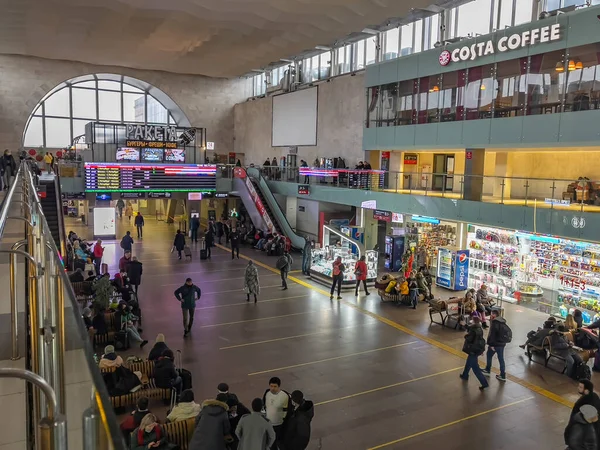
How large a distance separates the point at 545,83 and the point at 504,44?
229 centimetres

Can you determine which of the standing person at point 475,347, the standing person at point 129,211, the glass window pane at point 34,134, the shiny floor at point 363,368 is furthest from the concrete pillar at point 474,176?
the glass window pane at point 34,134

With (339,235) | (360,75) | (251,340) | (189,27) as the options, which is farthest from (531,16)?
(251,340)

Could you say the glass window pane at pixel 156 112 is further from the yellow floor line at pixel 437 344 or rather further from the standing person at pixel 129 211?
the yellow floor line at pixel 437 344

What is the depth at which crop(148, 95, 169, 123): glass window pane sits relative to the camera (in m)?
43.7

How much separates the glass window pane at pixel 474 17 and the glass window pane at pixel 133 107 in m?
28.6

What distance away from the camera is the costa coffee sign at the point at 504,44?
1664 cm

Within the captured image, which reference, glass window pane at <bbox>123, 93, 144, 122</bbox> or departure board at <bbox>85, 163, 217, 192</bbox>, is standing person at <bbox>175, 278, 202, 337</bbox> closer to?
departure board at <bbox>85, 163, 217, 192</bbox>

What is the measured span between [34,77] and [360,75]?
23.7 meters

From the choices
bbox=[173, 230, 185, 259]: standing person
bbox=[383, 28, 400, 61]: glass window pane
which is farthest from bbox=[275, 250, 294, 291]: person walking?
bbox=[383, 28, 400, 61]: glass window pane

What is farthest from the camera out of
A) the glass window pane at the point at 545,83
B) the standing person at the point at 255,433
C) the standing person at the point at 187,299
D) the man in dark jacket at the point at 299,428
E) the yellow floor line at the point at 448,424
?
the glass window pane at the point at 545,83

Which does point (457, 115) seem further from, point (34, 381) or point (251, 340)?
point (34, 381)

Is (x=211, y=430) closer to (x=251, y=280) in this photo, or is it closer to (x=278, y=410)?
(x=278, y=410)

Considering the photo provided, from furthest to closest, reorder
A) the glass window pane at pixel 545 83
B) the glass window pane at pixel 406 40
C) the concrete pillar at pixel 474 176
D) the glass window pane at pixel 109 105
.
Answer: the glass window pane at pixel 109 105, the glass window pane at pixel 406 40, the concrete pillar at pixel 474 176, the glass window pane at pixel 545 83

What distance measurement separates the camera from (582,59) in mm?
15867
